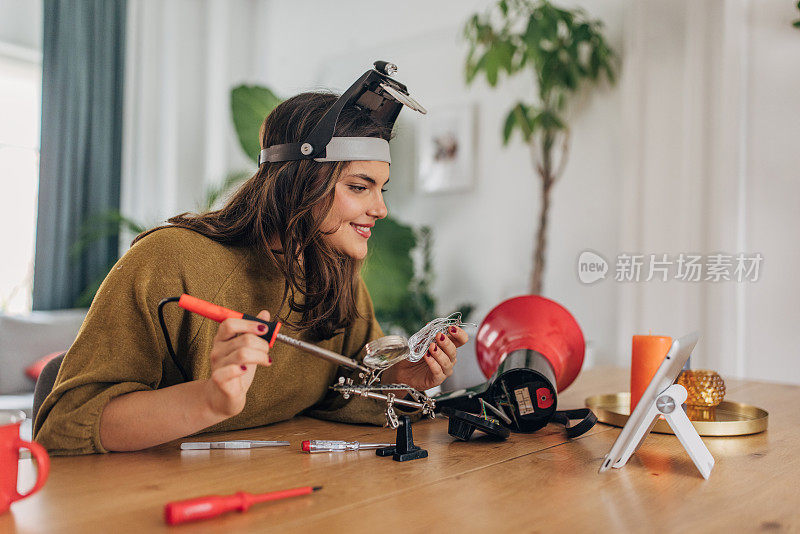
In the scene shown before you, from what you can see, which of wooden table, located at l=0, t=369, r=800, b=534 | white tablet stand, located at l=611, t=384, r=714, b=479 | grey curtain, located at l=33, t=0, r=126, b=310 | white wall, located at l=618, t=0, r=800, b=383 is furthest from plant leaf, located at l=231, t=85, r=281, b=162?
white tablet stand, located at l=611, t=384, r=714, b=479

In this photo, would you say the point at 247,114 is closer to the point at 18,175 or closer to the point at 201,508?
the point at 18,175

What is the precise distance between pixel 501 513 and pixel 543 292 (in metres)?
3.08

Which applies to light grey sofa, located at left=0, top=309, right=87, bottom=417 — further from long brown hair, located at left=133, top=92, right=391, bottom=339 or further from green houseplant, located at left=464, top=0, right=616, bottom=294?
green houseplant, located at left=464, top=0, right=616, bottom=294

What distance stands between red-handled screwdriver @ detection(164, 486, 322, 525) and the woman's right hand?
176 mm

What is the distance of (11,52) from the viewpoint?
3906 mm

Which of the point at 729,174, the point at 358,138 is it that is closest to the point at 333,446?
the point at 358,138

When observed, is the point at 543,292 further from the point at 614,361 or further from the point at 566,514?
the point at 566,514

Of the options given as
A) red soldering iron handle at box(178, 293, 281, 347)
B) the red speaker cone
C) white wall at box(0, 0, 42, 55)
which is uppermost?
white wall at box(0, 0, 42, 55)

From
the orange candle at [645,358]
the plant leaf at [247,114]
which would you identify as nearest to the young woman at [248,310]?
the orange candle at [645,358]

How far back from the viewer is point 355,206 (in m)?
1.31

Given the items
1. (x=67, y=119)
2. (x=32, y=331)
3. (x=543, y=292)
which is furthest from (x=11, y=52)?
(x=543, y=292)

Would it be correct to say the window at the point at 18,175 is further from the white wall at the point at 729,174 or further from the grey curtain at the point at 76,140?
the white wall at the point at 729,174

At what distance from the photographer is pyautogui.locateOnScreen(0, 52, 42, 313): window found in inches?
154

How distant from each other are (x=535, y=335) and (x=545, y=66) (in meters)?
2.41
